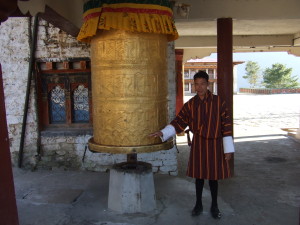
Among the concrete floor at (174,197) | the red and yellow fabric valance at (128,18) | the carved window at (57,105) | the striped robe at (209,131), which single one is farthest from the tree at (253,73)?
the red and yellow fabric valance at (128,18)

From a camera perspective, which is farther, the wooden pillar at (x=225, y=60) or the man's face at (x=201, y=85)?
the wooden pillar at (x=225, y=60)

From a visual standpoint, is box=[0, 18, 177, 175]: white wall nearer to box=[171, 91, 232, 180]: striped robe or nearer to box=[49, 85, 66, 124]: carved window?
box=[49, 85, 66, 124]: carved window

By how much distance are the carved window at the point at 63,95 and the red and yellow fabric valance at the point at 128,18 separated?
2.87 meters

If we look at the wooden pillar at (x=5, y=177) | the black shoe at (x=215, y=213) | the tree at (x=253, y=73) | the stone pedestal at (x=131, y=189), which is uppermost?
the tree at (x=253, y=73)

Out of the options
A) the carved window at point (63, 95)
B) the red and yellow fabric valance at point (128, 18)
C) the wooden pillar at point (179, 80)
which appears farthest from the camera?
the wooden pillar at point (179, 80)

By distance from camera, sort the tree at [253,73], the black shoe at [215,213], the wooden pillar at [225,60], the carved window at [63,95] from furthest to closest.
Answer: the tree at [253,73]
the carved window at [63,95]
the wooden pillar at [225,60]
the black shoe at [215,213]

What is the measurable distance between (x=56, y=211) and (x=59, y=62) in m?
2.76

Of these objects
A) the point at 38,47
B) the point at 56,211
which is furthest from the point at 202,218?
the point at 38,47

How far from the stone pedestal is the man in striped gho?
62cm

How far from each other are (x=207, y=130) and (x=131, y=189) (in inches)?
45.3

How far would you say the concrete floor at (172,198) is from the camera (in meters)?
3.68

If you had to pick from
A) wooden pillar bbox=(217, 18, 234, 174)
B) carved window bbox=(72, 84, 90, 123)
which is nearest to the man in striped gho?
wooden pillar bbox=(217, 18, 234, 174)

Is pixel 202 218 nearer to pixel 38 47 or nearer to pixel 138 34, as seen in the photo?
pixel 138 34

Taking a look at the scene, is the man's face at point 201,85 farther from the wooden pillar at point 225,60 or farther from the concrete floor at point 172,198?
the wooden pillar at point 225,60
